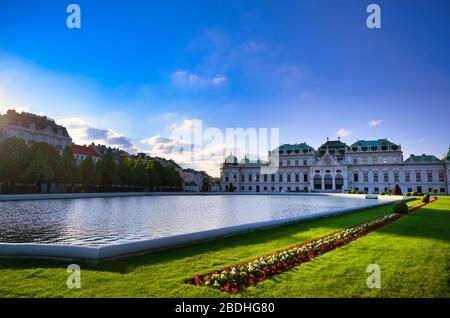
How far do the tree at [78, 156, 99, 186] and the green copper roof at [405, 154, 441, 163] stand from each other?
73.2 m

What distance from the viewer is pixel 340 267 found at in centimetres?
687

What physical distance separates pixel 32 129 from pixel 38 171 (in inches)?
1056

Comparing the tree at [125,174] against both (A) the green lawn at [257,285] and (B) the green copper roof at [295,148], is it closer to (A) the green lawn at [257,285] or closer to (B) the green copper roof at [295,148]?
(B) the green copper roof at [295,148]

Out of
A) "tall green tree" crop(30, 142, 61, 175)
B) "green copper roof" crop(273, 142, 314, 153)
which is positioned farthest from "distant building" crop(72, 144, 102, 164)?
"green copper roof" crop(273, 142, 314, 153)

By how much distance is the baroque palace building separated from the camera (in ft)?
238

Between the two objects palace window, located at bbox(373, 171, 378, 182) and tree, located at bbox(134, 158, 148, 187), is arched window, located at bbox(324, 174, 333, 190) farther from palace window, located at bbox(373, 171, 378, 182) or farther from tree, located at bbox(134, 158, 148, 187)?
tree, located at bbox(134, 158, 148, 187)

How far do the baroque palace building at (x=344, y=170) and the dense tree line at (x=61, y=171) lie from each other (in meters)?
36.5

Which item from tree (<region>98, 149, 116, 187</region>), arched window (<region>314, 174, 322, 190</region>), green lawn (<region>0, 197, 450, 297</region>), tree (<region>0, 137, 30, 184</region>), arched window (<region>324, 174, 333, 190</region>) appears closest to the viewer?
green lawn (<region>0, 197, 450, 297</region>)

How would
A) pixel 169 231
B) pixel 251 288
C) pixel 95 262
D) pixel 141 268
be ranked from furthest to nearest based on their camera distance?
1. pixel 169 231
2. pixel 95 262
3. pixel 141 268
4. pixel 251 288

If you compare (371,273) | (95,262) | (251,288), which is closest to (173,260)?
(95,262)

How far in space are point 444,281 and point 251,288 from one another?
393 centimetres

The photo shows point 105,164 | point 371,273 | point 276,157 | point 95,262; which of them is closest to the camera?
point 371,273

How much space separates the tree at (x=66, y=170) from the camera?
146 ft

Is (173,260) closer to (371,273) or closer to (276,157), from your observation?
(371,273)
